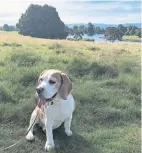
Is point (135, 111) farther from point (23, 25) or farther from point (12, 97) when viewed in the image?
point (23, 25)

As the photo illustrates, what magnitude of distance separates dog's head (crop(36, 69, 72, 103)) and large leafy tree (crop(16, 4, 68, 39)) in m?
41.1

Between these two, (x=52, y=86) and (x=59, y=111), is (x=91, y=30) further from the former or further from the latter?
(x=52, y=86)

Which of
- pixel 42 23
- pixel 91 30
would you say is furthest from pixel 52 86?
pixel 42 23

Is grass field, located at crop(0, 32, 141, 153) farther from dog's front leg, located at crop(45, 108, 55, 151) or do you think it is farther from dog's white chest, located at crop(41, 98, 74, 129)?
dog's white chest, located at crop(41, 98, 74, 129)

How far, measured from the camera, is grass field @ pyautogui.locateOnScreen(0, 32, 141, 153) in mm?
5191

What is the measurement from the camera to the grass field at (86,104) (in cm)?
519

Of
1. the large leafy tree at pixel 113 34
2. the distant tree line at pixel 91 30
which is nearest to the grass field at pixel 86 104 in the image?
the distant tree line at pixel 91 30

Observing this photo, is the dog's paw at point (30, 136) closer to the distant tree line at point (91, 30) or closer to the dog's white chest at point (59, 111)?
the dog's white chest at point (59, 111)

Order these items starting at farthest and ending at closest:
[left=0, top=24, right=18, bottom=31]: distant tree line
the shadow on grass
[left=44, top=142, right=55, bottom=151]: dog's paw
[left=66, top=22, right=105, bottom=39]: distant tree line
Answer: [left=0, top=24, right=18, bottom=31]: distant tree line → [left=66, top=22, right=105, bottom=39]: distant tree line → the shadow on grass → [left=44, top=142, right=55, bottom=151]: dog's paw

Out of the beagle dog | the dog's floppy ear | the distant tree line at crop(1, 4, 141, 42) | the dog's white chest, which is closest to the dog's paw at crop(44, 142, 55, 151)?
the beagle dog

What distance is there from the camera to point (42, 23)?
47.8 meters

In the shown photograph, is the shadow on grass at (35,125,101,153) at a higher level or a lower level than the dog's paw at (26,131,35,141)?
lower

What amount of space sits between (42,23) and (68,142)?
43453mm

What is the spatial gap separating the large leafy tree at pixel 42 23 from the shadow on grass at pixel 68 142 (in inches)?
1597
